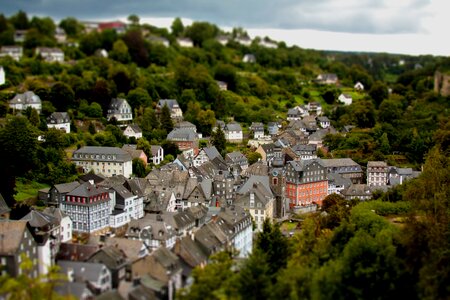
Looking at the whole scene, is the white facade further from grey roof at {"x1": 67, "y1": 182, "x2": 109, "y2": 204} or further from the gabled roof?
the gabled roof

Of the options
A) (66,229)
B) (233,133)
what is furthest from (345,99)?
(66,229)

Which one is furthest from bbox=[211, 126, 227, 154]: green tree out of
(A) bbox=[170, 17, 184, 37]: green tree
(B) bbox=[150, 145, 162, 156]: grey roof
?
(A) bbox=[170, 17, 184, 37]: green tree

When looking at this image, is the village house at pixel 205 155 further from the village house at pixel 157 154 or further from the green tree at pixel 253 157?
the green tree at pixel 253 157

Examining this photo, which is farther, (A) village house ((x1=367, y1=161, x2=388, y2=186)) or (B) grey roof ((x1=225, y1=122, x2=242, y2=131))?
(B) grey roof ((x1=225, y1=122, x2=242, y2=131))

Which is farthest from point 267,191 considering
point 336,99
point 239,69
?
point 239,69

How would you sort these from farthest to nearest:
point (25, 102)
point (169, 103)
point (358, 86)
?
point (358, 86), point (169, 103), point (25, 102)

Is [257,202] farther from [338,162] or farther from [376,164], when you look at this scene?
[376,164]
